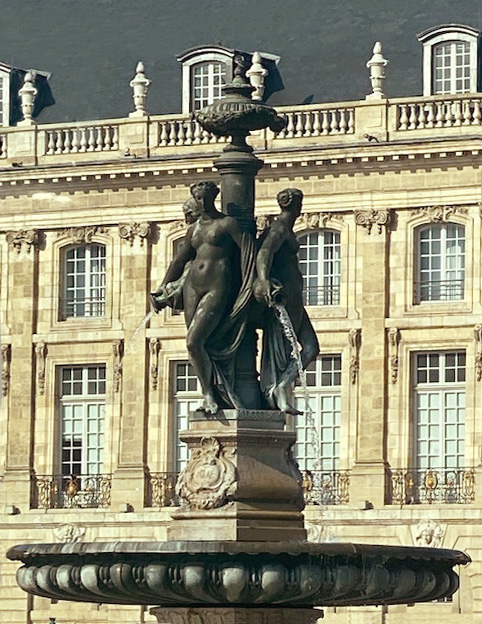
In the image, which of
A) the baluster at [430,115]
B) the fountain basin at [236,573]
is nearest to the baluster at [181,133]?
the baluster at [430,115]

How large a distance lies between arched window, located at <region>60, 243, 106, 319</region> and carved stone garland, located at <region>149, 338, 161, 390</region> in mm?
1521

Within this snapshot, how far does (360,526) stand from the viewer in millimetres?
63719

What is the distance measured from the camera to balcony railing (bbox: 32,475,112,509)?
67188 millimetres

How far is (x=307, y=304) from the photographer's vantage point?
214ft

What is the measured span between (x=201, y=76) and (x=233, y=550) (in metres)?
44.8

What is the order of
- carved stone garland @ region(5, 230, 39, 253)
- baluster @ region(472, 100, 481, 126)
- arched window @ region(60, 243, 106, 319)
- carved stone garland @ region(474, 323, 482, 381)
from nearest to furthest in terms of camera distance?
carved stone garland @ region(474, 323, 482, 381), baluster @ region(472, 100, 481, 126), arched window @ region(60, 243, 106, 319), carved stone garland @ region(5, 230, 39, 253)

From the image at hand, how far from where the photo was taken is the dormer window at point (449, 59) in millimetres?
64688

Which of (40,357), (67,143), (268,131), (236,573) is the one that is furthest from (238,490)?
(67,143)

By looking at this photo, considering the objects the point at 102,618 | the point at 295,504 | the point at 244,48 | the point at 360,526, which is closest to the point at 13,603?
the point at 102,618

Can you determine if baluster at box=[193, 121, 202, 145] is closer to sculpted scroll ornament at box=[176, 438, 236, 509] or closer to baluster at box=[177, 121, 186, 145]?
baluster at box=[177, 121, 186, 145]

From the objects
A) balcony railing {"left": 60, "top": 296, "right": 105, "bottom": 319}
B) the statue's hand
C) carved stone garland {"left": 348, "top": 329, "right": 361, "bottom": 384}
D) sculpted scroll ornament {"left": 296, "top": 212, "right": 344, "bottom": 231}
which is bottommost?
the statue's hand

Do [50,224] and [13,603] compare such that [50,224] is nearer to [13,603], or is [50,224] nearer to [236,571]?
[13,603]

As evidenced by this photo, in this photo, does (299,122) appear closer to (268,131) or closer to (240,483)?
(268,131)

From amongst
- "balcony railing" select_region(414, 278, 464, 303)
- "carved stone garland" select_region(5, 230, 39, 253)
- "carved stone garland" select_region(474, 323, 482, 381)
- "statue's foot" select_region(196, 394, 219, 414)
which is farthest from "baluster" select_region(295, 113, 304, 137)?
"statue's foot" select_region(196, 394, 219, 414)
